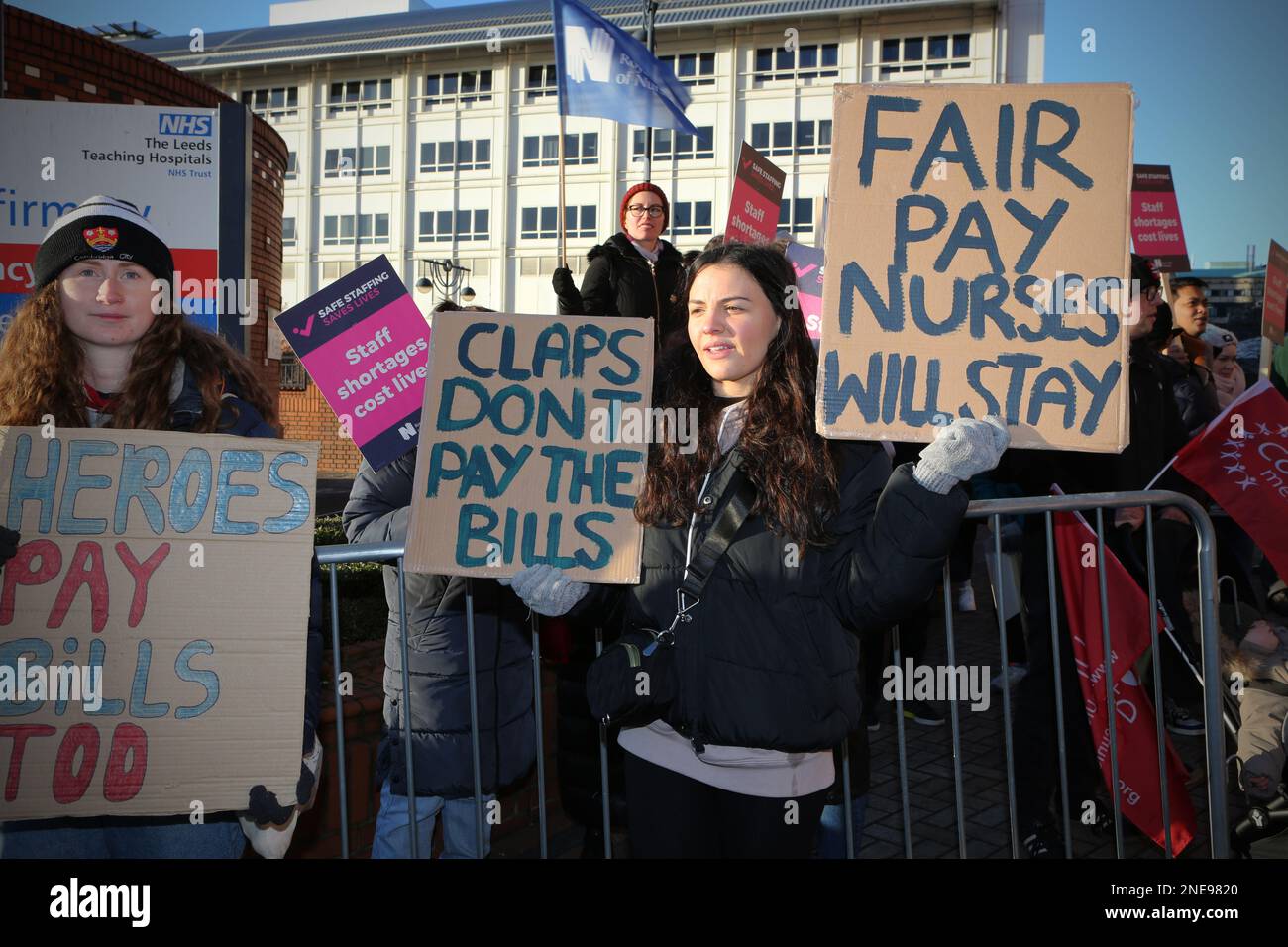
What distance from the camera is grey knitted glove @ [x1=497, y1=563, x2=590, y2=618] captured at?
2.46 metres

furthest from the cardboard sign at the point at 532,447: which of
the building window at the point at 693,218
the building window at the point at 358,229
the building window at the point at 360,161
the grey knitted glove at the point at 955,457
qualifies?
the building window at the point at 360,161

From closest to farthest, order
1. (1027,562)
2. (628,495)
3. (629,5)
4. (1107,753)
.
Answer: (628,495), (1107,753), (1027,562), (629,5)

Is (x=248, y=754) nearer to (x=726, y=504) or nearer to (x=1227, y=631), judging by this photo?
(x=726, y=504)

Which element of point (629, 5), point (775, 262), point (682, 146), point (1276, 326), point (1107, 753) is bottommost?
point (1107, 753)

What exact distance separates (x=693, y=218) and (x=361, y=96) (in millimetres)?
16661

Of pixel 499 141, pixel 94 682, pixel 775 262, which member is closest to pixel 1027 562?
pixel 775 262

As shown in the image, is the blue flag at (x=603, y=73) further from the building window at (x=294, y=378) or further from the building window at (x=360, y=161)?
the building window at (x=360, y=161)

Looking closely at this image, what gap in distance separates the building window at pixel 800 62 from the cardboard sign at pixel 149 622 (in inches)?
1485

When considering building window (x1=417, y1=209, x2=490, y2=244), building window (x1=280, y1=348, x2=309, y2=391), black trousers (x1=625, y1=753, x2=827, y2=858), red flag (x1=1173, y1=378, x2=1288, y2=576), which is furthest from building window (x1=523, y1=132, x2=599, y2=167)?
black trousers (x1=625, y1=753, x2=827, y2=858)

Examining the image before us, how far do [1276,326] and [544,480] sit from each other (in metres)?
7.59

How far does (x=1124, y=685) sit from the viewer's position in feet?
12.1

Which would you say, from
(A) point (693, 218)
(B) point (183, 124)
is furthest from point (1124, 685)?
(A) point (693, 218)

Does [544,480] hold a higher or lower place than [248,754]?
higher
